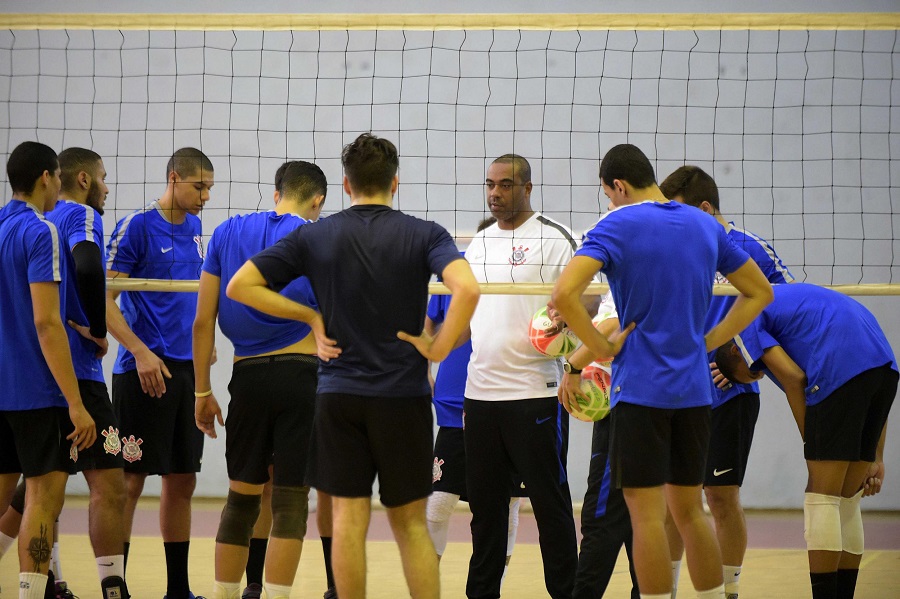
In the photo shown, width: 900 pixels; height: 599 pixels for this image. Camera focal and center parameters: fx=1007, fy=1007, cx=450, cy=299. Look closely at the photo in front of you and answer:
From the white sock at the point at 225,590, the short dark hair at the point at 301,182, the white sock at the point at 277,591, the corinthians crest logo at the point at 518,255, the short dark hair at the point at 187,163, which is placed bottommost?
the white sock at the point at 225,590

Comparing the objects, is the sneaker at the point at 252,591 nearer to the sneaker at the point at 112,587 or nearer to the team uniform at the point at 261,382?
the sneaker at the point at 112,587

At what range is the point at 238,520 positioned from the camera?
4230 mm

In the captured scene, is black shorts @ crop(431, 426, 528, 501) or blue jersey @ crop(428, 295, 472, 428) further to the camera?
blue jersey @ crop(428, 295, 472, 428)

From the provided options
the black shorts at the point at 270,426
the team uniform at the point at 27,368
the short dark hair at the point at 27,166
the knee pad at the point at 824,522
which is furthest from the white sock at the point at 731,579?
the short dark hair at the point at 27,166

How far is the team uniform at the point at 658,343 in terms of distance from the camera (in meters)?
3.72

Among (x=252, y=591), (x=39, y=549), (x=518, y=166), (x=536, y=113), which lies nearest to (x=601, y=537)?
(x=252, y=591)

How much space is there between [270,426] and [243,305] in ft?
1.73

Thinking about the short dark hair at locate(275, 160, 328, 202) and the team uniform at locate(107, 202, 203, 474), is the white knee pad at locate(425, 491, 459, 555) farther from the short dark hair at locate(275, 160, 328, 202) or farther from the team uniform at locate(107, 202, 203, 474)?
the short dark hair at locate(275, 160, 328, 202)

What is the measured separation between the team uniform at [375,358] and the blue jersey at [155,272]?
6.16 ft

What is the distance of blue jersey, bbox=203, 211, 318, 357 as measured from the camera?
4293 mm

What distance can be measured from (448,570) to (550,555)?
159 cm

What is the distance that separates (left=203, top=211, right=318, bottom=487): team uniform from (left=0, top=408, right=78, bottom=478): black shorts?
2.23ft

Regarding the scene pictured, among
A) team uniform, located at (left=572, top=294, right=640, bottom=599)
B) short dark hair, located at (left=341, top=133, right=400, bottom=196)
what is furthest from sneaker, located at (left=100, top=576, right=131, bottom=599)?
short dark hair, located at (left=341, top=133, right=400, bottom=196)

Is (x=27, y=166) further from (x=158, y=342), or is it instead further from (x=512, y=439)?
(x=512, y=439)
